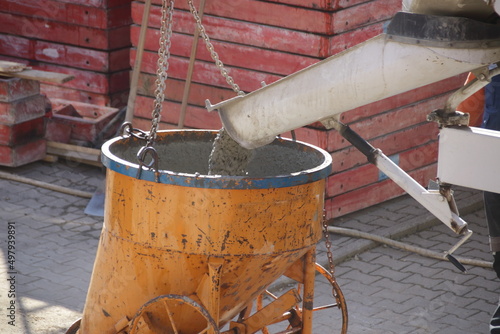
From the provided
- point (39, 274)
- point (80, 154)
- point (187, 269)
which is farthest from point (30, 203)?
point (187, 269)

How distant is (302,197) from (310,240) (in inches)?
10.3

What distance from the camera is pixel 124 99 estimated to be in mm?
9359

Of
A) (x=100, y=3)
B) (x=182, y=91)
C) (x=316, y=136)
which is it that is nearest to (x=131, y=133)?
(x=316, y=136)

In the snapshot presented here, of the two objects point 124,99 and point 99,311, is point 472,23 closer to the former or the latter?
point 99,311

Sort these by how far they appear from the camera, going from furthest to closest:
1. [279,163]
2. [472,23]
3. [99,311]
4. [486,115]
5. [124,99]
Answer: [124,99]
[486,115]
[279,163]
[99,311]
[472,23]

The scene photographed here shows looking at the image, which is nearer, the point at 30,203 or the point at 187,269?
the point at 187,269

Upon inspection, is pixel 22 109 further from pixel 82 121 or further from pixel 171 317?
pixel 171 317

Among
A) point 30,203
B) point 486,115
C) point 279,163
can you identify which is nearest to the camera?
point 279,163

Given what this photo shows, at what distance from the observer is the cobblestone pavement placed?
229 inches

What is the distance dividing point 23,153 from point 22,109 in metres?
0.43

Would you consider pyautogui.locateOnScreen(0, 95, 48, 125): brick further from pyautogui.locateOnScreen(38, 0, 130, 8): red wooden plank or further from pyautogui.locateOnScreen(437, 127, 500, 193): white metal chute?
pyautogui.locateOnScreen(437, 127, 500, 193): white metal chute

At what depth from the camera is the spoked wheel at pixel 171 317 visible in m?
4.16

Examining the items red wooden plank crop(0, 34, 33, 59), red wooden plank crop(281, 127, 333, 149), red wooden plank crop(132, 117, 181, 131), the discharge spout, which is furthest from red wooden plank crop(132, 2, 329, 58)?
the discharge spout

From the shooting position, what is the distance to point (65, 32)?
9.16m
